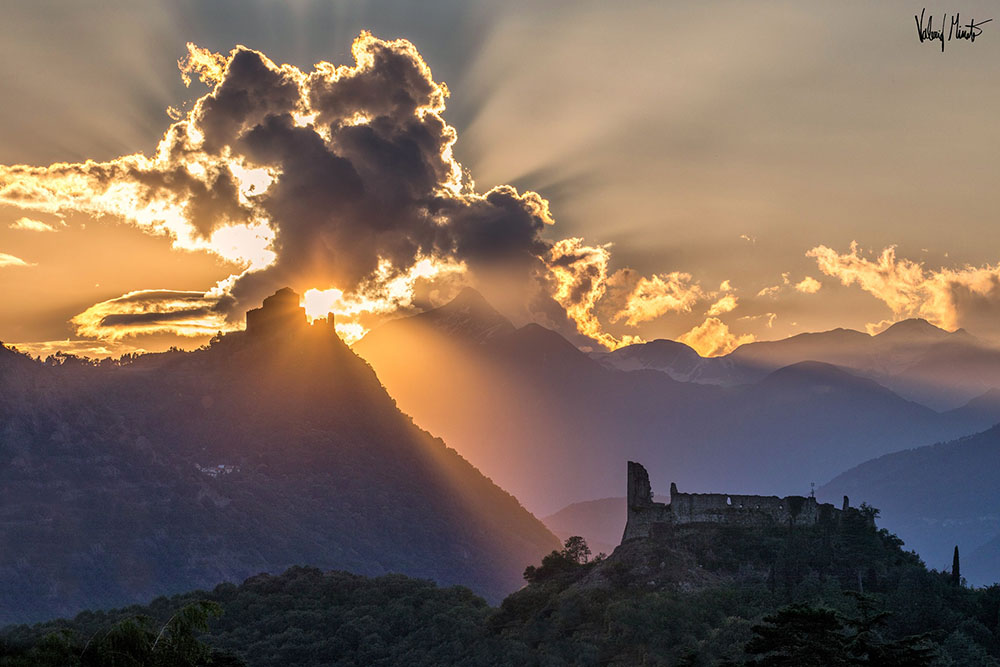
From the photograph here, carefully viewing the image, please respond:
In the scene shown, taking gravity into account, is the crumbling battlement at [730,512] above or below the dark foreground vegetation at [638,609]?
above

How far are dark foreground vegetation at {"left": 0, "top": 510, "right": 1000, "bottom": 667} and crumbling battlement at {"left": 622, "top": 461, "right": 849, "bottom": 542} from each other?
1530 mm

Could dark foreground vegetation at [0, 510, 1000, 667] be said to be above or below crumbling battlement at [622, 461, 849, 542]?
below

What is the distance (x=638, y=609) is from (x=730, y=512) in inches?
731

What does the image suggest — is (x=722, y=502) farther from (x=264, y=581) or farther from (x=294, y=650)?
(x=264, y=581)

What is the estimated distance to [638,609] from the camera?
371 ft

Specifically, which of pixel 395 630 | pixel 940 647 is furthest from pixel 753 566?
pixel 395 630

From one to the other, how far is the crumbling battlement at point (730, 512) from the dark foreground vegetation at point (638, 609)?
1.53m

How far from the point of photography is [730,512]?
4958 inches

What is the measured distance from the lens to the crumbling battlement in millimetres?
125438

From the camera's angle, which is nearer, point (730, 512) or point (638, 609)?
point (638, 609)

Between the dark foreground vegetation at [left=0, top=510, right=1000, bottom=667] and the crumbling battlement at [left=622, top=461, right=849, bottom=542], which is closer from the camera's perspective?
the dark foreground vegetation at [left=0, top=510, right=1000, bottom=667]

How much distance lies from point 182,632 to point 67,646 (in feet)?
11.9

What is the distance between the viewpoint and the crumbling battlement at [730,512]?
412ft

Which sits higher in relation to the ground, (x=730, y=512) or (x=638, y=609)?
(x=730, y=512)
